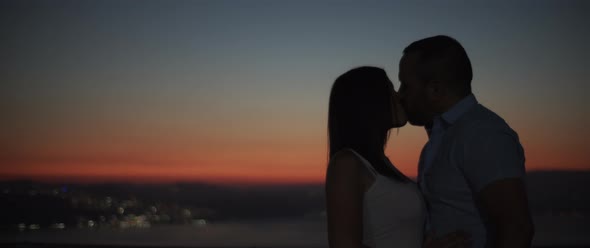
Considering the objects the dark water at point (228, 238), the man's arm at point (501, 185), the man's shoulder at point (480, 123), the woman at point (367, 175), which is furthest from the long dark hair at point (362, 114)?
the dark water at point (228, 238)

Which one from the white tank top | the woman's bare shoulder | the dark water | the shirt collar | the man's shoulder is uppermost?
the shirt collar

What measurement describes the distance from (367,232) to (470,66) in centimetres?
81

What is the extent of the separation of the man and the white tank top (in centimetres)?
9

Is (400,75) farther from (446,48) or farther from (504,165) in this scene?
(504,165)

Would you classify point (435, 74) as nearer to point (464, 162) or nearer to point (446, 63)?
point (446, 63)

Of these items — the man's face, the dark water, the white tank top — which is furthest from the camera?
the dark water

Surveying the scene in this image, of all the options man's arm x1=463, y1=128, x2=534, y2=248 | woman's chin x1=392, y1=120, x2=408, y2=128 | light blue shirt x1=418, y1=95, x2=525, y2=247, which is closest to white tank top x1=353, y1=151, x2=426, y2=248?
light blue shirt x1=418, y1=95, x2=525, y2=247

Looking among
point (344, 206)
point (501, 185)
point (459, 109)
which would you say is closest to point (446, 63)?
point (459, 109)

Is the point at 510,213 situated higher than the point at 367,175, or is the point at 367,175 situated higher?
the point at 367,175

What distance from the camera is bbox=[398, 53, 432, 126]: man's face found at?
2377mm

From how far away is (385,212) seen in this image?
2533mm

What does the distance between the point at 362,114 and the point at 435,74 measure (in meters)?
0.40

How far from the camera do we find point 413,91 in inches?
94.8

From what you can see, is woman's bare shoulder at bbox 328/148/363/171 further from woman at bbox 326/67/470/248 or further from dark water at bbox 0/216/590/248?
dark water at bbox 0/216/590/248
